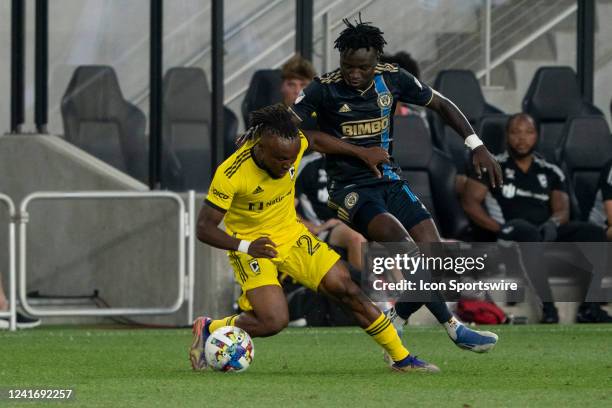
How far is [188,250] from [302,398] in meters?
5.92

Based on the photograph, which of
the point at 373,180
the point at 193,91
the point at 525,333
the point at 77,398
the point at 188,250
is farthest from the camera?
the point at 193,91

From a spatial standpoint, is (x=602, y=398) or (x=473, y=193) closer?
(x=602, y=398)

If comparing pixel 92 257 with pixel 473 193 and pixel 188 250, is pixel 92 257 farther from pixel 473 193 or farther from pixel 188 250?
pixel 473 193

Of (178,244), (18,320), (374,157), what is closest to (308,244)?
(374,157)

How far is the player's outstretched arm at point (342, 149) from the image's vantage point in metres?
9.30

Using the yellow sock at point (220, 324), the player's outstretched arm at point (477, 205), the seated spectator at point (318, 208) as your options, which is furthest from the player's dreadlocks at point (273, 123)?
the player's outstretched arm at point (477, 205)

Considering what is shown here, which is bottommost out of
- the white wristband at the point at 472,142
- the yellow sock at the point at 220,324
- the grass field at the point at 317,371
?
the grass field at the point at 317,371

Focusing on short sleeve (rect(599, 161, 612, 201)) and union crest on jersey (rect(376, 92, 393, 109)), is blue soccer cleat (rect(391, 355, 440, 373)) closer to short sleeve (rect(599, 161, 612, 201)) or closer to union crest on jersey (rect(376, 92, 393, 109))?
union crest on jersey (rect(376, 92, 393, 109))

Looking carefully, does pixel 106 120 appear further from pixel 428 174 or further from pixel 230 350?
pixel 230 350

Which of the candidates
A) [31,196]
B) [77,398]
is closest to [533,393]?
[77,398]

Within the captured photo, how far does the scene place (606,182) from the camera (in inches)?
513

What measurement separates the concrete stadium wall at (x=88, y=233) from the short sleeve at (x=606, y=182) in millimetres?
3274

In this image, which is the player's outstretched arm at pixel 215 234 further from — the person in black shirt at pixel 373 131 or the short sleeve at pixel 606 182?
the short sleeve at pixel 606 182

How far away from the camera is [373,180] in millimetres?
→ 9562
